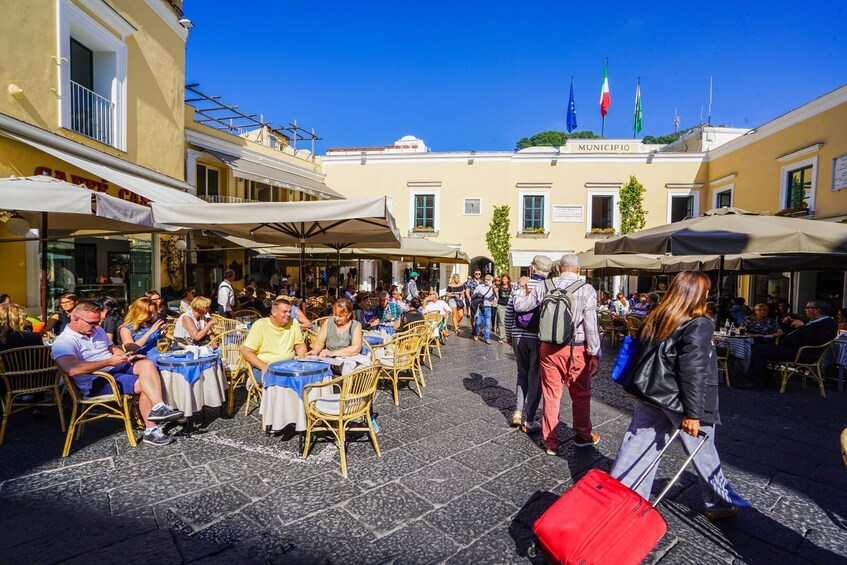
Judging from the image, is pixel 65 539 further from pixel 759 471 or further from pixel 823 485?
pixel 823 485

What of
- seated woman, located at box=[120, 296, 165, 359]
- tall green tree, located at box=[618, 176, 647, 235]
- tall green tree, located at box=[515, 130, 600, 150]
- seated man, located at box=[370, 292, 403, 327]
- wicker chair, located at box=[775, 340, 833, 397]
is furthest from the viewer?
tall green tree, located at box=[515, 130, 600, 150]

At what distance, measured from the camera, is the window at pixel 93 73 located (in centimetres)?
723

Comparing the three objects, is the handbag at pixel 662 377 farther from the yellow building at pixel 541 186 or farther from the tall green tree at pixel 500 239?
the yellow building at pixel 541 186

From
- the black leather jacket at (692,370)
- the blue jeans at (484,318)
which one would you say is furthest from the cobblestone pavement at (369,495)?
the blue jeans at (484,318)

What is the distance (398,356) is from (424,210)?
50.8ft

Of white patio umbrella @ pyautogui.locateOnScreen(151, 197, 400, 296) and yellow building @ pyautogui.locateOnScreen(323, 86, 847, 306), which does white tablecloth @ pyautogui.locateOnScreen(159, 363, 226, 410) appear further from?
yellow building @ pyautogui.locateOnScreen(323, 86, 847, 306)

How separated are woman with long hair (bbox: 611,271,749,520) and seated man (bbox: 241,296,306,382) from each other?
9.77 feet

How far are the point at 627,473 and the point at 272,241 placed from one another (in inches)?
276

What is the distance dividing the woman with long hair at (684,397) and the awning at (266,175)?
41.9 feet

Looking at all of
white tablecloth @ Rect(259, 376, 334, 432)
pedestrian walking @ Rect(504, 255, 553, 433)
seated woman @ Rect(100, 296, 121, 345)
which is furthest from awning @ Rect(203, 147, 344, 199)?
pedestrian walking @ Rect(504, 255, 553, 433)

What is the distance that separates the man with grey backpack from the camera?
3486mm

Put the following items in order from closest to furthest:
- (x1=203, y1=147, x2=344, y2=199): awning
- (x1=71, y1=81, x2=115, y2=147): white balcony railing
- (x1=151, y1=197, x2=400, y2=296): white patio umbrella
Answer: (x1=151, y1=197, x2=400, y2=296): white patio umbrella < (x1=71, y1=81, x2=115, y2=147): white balcony railing < (x1=203, y1=147, x2=344, y2=199): awning

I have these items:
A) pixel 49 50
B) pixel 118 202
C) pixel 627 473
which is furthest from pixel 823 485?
pixel 49 50

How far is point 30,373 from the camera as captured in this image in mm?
3814
